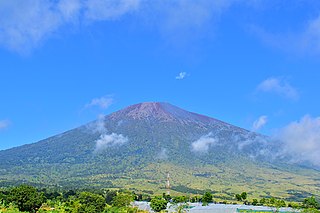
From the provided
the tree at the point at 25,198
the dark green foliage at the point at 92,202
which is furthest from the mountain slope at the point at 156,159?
the dark green foliage at the point at 92,202

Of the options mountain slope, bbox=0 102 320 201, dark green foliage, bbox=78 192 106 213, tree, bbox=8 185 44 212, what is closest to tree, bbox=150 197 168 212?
dark green foliage, bbox=78 192 106 213

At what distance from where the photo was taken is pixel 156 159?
14400 cm

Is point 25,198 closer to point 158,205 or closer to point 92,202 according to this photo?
point 92,202

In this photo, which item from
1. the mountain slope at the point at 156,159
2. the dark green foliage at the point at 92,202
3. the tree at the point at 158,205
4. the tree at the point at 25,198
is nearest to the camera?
the dark green foliage at the point at 92,202

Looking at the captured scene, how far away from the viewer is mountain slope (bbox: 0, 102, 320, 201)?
113125mm

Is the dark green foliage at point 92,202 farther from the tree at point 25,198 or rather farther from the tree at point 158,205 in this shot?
the tree at point 158,205

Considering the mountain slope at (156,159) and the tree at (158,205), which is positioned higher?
the mountain slope at (156,159)

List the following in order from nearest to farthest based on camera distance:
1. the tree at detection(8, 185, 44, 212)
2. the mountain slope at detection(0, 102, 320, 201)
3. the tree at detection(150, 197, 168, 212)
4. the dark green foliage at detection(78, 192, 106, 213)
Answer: the dark green foliage at detection(78, 192, 106, 213), the tree at detection(8, 185, 44, 212), the tree at detection(150, 197, 168, 212), the mountain slope at detection(0, 102, 320, 201)

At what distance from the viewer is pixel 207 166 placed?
5674 inches

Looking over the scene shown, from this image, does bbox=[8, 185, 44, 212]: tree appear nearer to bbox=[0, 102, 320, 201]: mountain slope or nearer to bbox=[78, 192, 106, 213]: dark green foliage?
bbox=[78, 192, 106, 213]: dark green foliage

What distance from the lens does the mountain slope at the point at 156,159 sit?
113125mm

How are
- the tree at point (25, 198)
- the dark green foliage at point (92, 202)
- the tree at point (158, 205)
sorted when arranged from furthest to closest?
the tree at point (158, 205)
the tree at point (25, 198)
the dark green foliage at point (92, 202)

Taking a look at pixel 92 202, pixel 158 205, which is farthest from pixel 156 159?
pixel 92 202

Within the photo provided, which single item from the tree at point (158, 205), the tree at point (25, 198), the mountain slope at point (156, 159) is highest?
the mountain slope at point (156, 159)
